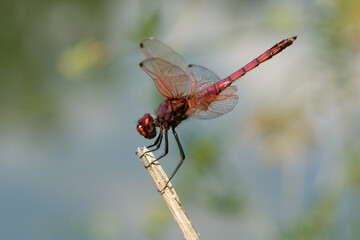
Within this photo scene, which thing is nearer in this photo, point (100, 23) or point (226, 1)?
point (226, 1)

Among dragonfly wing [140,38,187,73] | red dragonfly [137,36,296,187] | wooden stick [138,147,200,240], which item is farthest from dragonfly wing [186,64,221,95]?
wooden stick [138,147,200,240]

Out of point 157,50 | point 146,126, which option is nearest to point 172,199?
point 146,126

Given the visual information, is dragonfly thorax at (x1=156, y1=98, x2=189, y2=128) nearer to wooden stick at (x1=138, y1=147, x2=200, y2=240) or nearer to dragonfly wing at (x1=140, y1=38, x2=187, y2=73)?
dragonfly wing at (x1=140, y1=38, x2=187, y2=73)

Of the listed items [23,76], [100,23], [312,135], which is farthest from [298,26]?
[23,76]

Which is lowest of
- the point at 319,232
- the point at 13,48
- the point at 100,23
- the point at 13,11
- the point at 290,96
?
the point at 319,232

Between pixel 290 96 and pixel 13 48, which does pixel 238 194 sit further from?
pixel 13 48

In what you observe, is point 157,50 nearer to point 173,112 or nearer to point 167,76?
point 167,76

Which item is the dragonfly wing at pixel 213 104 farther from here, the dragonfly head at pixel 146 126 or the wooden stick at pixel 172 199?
the wooden stick at pixel 172 199
